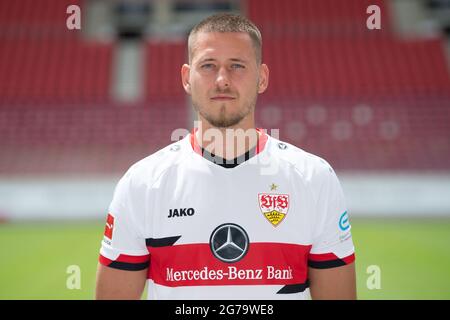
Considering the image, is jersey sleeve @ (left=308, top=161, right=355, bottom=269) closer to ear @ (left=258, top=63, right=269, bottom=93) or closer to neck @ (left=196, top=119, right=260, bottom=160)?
neck @ (left=196, top=119, right=260, bottom=160)

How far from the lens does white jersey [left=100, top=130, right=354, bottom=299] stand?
84.4 inches

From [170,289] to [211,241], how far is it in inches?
10.8

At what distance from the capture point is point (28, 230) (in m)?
10.9

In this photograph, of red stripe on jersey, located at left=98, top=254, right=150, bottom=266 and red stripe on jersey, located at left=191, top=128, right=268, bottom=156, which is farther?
red stripe on jersey, located at left=191, top=128, right=268, bottom=156

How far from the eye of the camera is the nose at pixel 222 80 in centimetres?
207

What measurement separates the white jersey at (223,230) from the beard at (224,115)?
0.21 metres

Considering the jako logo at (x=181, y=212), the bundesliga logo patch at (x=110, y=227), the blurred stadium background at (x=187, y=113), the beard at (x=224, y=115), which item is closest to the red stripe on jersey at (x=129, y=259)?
the bundesliga logo patch at (x=110, y=227)

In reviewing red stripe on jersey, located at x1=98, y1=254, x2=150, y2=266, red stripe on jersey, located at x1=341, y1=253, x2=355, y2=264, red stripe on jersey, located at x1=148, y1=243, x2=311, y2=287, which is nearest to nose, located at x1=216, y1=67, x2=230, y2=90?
red stripe on jersey, located at x1=148, y1=243, x2=311, y2=287

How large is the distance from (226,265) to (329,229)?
0.48 m

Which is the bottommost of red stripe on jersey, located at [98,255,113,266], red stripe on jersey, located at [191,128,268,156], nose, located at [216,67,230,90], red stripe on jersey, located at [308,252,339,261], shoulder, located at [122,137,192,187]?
red stripe on jersey, located at [308,252,339,261]

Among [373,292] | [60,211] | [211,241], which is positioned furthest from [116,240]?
[60,211]

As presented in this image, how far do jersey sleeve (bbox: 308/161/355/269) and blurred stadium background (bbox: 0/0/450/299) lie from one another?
4.79m

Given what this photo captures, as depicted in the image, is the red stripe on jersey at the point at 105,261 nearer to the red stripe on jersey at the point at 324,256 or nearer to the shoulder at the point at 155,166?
the shoulder at the point at 155,166

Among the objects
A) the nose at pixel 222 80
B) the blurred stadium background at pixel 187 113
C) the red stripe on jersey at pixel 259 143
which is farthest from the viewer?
the blurred stadium background at pixel 187 113
